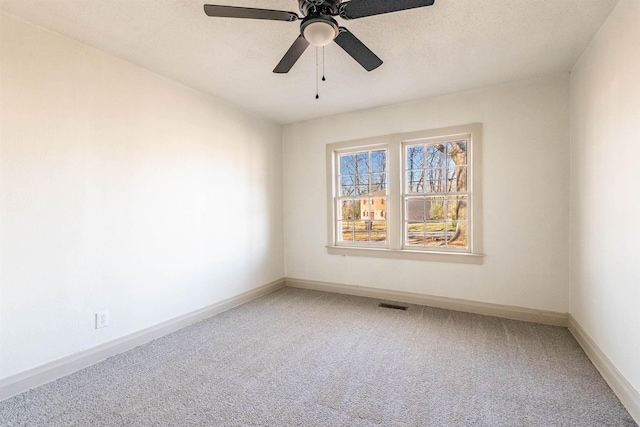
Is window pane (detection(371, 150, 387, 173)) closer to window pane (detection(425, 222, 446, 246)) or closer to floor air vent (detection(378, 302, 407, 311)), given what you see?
window pane (detection(425, 222, 446, 246))

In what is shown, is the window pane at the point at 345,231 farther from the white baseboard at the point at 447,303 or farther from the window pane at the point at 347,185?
the white baseboard at the point at 447,303

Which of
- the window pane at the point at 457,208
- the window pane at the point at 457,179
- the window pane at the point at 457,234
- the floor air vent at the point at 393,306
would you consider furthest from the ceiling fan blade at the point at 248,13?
the floor air vent at the point at 393,306

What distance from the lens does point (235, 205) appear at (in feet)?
12.5

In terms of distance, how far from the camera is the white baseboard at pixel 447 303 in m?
3.04

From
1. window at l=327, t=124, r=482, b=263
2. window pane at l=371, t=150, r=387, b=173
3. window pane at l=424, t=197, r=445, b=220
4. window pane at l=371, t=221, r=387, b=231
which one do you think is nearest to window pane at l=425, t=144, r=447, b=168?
window at l=327, t=124, r=482, b=263

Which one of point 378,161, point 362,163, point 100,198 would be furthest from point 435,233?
point 100,198

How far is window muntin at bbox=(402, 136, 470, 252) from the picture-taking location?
356cm

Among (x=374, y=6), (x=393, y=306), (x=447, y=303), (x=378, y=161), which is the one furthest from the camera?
(x=378, y=161)

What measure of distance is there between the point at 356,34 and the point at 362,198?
2286 mm

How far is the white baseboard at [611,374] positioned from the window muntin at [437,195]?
51.7 inches

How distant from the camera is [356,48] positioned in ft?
6.29

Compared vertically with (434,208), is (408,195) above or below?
above

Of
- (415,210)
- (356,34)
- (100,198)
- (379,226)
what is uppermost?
(356,34)

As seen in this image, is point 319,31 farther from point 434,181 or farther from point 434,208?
point 434,208
